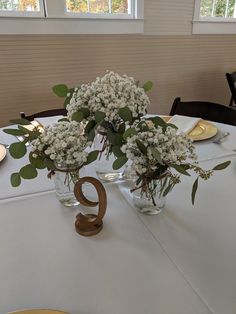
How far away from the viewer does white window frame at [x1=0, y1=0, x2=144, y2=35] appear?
73.5 inches

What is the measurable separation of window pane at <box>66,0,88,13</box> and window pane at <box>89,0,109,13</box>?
47 mm

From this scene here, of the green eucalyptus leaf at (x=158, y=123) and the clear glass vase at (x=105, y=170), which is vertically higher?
the green eucalyptus leaf at (x=158, y=123)

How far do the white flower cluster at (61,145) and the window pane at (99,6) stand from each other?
6.15ft

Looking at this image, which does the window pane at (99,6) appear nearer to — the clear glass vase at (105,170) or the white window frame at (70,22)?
the white window frame at (70,22)

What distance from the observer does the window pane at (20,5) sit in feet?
6.13

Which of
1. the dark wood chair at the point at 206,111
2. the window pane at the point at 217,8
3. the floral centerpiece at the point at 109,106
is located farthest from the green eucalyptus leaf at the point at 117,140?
the window pane at the point at 217,8

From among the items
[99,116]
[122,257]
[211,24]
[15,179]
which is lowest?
[122,257]

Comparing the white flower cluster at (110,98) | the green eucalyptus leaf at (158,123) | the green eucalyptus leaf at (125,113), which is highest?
the white flower cluster at (110,98)

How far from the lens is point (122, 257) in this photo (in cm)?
58

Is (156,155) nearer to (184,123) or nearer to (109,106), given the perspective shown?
(109,106)

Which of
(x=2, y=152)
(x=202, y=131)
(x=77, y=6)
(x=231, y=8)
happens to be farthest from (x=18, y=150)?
(x=231, y=8)

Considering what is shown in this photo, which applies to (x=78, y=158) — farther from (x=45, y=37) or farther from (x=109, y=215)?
(x=45, y=37)

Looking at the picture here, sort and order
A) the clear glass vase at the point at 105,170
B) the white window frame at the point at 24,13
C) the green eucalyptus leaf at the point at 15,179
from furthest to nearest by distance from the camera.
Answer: the white window frame at the point at 24,13 < the clear glass vase at the point at 105,170 < the green eucalyptus leaf at the point at 15,179

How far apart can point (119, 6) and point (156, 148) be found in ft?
6.81
